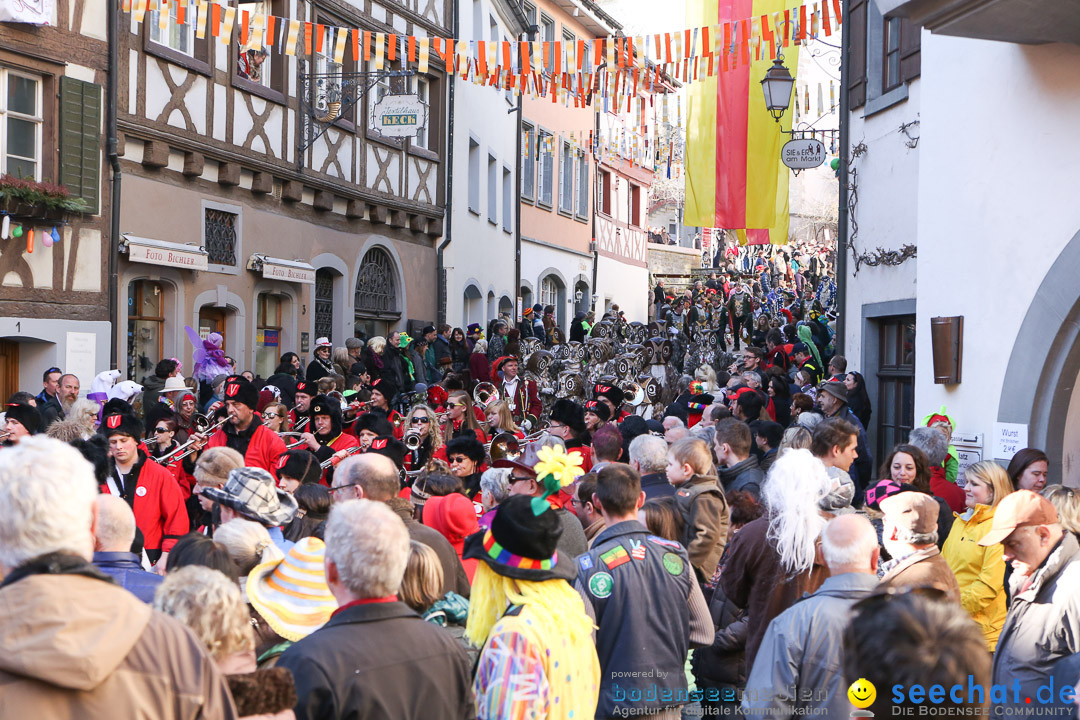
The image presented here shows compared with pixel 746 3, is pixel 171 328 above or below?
below

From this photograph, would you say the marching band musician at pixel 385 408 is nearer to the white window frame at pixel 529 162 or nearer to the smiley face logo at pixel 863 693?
the smiley face logo at pixel 863 693

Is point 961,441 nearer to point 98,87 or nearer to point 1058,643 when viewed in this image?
point 1058,643

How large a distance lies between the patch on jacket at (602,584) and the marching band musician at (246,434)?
4.69m

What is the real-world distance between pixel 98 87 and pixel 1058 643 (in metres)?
12.4

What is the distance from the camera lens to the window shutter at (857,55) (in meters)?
13.9

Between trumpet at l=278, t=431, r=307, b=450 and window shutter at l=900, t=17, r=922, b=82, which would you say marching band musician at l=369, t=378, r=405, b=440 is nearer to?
trumpet at l=278, t=431, r=307, b=450

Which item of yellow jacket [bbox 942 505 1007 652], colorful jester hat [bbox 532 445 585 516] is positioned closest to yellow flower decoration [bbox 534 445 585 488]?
colorful jester hat [bbox 532 445 585 516]

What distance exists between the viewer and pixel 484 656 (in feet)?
12.0

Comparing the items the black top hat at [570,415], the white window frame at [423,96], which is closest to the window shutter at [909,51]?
the black top hat at [570,415]

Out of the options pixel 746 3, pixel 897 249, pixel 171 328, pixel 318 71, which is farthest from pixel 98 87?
pixel 897 249

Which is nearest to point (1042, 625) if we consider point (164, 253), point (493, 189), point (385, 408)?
point (385, 408)

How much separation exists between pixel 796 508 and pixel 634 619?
0.88 meters

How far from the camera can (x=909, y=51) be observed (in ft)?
40.8

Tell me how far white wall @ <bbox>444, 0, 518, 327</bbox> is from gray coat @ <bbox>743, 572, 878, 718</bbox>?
788 inches
